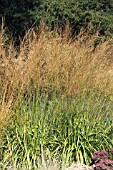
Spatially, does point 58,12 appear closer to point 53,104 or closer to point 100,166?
point 53,104

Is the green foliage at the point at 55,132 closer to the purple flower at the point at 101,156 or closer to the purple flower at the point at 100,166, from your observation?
the purple flower at the point at 101,156

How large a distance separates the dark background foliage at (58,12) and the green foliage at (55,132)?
7402 mm

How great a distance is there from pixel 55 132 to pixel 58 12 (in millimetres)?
9292

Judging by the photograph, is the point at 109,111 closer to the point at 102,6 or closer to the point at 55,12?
the point at 55,12

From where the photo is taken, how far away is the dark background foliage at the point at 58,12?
1211cm

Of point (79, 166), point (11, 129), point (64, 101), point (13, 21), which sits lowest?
point (79, 166)

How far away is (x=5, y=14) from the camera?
39.8ft

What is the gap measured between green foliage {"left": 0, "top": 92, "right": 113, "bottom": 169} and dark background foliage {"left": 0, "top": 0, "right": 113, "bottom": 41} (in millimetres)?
7402

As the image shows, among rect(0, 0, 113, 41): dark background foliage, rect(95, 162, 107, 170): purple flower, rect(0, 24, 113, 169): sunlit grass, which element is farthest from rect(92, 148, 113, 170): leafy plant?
rect(0, 0, 113, 41): dark background foliage

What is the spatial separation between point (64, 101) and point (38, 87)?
0.38m

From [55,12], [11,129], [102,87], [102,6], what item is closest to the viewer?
[11,129]

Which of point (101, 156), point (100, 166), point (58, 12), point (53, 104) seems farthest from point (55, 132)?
point (58, 12)

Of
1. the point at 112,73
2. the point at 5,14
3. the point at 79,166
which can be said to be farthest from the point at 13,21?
the point at 79,166

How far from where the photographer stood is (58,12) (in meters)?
13.0
